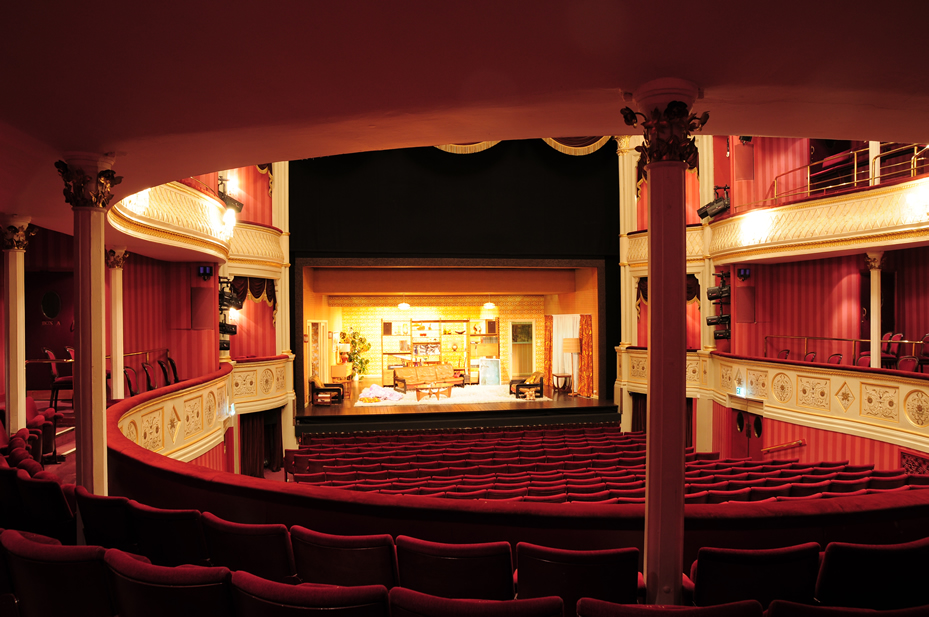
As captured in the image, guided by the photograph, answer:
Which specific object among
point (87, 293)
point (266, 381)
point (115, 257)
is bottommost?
point (266, 381)

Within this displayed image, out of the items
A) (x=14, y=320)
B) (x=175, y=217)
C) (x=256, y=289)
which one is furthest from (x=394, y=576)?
(x=256, y=289)

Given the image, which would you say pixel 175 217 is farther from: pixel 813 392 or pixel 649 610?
pixel 813 392

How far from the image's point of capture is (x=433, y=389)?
1545cm

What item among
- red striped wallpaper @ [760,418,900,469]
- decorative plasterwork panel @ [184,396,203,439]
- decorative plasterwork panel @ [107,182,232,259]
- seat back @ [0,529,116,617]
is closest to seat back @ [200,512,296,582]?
seat back @ [0,529,116,617]

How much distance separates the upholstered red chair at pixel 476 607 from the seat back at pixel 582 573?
575 mm

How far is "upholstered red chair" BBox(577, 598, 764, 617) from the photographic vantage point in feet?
5.93

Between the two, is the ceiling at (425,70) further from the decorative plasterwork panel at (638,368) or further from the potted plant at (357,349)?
the potted plant at (357,349)

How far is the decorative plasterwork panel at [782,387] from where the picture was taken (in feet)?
33.1

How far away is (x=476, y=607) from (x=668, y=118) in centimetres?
242

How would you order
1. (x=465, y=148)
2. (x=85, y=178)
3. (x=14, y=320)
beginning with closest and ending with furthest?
(x=85, y=178)
(x=14, y=320)
(x=465, y=148)

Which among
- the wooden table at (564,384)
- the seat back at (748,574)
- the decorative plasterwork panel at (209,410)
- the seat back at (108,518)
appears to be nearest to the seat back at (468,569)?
the seat back at (748,574)

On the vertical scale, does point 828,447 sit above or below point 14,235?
below

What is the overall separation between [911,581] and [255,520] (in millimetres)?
3554

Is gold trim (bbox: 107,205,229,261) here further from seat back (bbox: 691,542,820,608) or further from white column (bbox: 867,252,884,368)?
white column (bbox: 867,252,884,368)
